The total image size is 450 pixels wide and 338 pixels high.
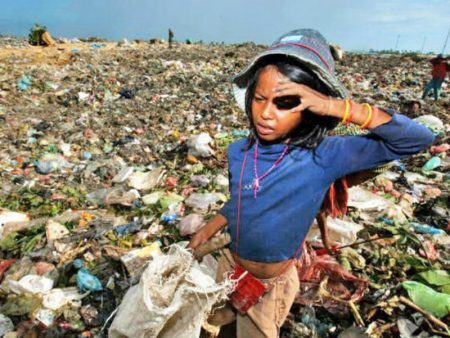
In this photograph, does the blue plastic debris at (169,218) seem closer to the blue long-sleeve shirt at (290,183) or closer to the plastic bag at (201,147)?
the plastic bag at (201,147)

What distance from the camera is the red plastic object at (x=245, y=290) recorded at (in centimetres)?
141

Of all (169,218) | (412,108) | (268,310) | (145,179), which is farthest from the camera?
(412,108)

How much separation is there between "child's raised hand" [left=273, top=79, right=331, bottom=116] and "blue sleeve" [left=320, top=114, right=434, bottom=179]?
0.15 metres

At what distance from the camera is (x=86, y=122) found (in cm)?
605

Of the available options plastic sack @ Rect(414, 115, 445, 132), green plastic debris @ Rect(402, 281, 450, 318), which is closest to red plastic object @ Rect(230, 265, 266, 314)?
green plastic debris @ Rect(402, 281, 450, 318)

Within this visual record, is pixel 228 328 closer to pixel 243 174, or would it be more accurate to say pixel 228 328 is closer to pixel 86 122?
pixel 243 174

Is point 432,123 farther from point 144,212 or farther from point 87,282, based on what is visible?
point 87,282

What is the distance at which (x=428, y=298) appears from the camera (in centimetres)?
199

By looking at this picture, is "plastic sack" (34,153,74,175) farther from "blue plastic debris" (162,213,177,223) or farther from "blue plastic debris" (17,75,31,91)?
"blue plastic debris" (17,75,31,91)

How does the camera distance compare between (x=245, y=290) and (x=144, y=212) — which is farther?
(x=144, y=212)

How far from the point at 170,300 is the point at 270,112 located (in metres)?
0.77

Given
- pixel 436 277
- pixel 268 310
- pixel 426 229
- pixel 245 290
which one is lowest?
pixel 426 229

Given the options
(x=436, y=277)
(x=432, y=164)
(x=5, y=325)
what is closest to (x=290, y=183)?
(x=436, y=277)

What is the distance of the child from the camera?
1112 mm
